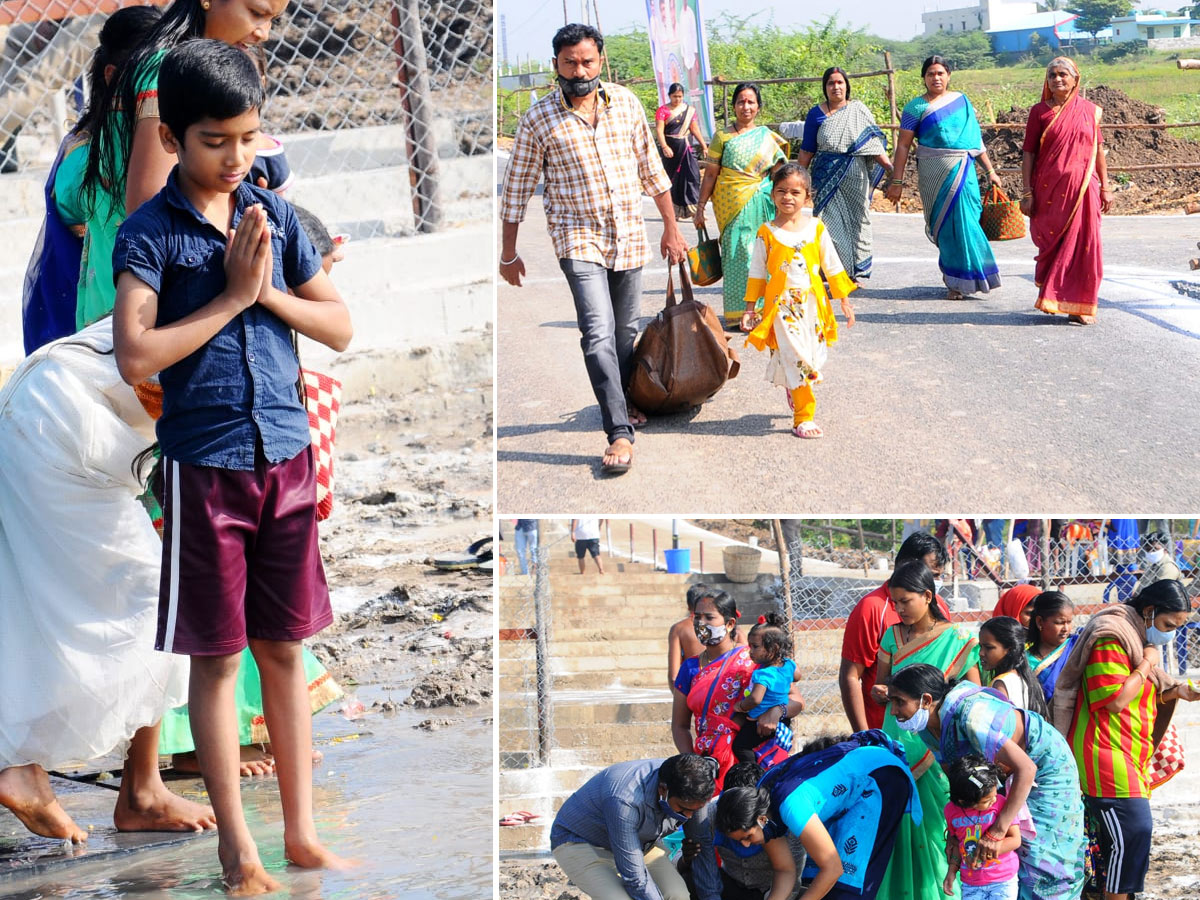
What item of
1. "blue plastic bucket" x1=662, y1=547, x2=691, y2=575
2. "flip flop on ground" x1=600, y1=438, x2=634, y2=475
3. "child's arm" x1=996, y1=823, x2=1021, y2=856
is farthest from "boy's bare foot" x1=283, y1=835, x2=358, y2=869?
"blue plastic bucket" x1=662, y1=547, x2=691, y2=575

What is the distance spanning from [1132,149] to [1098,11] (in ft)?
13.3

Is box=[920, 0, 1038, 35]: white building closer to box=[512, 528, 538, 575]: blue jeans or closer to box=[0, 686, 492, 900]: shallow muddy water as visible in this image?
box=[512, 528, 538, 575]: blue jeans

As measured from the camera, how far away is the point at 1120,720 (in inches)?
189

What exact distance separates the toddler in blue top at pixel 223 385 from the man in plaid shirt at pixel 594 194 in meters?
3.27

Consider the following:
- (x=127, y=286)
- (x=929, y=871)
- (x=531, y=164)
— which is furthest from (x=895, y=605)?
(x=127, y=286)

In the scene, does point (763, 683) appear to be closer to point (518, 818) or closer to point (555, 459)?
point (555, 459)

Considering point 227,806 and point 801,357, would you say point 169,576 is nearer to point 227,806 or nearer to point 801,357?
point 227,806

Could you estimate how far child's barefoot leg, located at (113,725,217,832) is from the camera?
335 centimetres

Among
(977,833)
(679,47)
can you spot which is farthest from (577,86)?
(679,47)

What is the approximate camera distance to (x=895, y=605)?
16.8 ft

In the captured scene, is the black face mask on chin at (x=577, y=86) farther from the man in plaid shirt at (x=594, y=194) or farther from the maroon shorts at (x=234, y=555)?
the maroon shorts at (x=234, y=555)

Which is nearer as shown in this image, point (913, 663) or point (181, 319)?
point (181, 319)

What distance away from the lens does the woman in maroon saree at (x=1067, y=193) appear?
8.21m

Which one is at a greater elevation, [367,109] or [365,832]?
[367,109]
